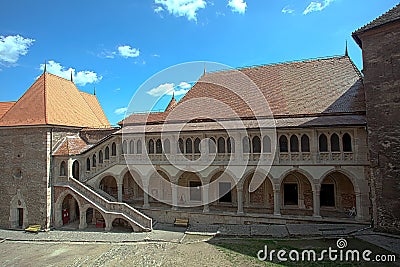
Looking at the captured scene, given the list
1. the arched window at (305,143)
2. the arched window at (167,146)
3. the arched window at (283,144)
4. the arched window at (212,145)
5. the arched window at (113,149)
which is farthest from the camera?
the arched window at (113,149)

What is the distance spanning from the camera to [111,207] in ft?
63.9

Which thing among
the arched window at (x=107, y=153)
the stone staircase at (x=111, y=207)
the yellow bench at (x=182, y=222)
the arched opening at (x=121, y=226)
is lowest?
the arched opening at (x=121, y=226)

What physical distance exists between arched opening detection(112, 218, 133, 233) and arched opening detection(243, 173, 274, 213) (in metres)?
8.15

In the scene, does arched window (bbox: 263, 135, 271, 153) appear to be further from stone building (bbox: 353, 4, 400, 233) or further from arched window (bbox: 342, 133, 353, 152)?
stone building (bbox: 353, 4, 400, 233)

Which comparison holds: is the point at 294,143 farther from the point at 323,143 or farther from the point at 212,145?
the point at 212,145

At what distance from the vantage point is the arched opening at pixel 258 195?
19656 mm

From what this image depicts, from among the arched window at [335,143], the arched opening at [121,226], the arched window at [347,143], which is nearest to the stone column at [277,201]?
the arched window at [335,143]

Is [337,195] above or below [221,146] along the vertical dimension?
below

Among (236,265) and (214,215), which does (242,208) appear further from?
(236,265)

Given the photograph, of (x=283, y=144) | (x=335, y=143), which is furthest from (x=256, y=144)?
(x=335, y=143)

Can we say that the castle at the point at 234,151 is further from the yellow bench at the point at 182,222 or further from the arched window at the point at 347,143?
the yellow bench at the point at 182,222

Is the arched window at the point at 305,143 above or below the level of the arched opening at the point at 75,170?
above

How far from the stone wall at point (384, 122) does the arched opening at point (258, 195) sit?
6.37 m

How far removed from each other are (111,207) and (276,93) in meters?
14.4
